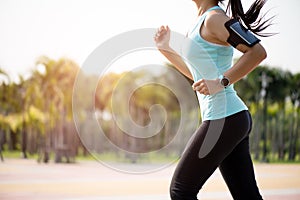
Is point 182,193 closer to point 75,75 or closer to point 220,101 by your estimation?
point 220,101

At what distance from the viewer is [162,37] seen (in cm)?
146

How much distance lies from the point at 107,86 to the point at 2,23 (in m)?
2.45

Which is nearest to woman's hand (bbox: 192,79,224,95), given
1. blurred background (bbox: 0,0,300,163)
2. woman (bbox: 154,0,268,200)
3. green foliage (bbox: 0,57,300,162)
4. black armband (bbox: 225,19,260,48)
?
woman (bbox: 154,0,268,200)

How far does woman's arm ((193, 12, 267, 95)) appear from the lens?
125 cm

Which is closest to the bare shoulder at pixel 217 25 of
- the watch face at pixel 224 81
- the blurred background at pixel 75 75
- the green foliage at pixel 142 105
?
the watch face at pixel 224 81

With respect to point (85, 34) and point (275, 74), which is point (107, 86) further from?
point (275, 74)

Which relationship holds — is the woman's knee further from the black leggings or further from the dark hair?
the dark hair

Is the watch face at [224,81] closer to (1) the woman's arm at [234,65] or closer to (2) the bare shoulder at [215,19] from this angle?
(1) the woman's arm at [234,65]

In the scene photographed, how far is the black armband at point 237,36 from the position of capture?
1260 millimetres

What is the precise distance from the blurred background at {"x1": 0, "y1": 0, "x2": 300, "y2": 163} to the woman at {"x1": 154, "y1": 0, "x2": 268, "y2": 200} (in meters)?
4.68

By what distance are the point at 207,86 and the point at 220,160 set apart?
205 mm

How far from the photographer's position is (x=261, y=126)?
36.7ft

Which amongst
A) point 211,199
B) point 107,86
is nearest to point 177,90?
point 211,199

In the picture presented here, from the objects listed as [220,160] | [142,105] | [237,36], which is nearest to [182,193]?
[220,160]
